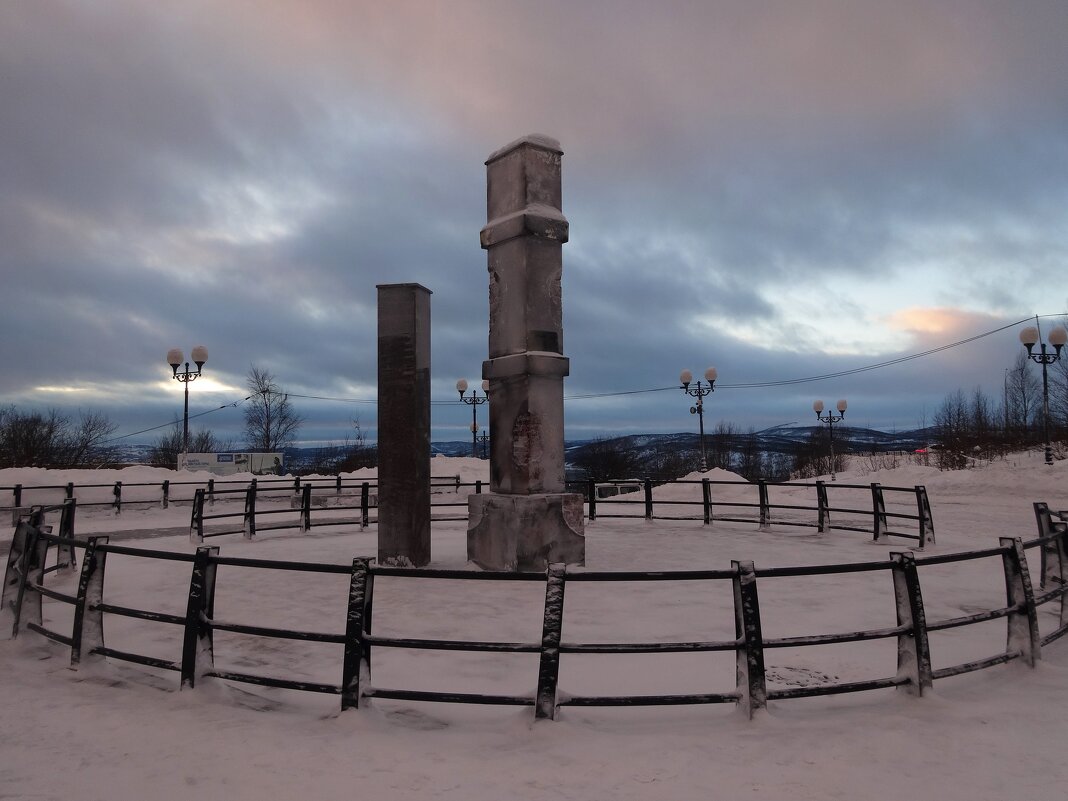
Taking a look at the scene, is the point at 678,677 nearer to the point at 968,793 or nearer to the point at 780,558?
the point at 968,793

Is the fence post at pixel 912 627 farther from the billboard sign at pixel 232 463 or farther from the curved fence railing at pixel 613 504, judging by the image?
the billboard sign at pixel 232 463

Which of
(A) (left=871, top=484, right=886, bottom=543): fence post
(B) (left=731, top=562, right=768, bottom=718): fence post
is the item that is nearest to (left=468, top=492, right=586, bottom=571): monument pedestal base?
(B) (left=731, top=562, right=768, bottom=718): fence post

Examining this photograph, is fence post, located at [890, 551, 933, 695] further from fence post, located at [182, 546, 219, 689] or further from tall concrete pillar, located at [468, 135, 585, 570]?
tall concrete pillar, located at [468, 135, 585, 570]

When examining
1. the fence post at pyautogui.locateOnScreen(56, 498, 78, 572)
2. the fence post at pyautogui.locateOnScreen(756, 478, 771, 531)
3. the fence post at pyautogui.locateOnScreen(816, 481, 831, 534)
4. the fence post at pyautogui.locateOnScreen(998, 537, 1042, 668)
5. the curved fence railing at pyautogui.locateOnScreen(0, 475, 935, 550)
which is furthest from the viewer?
the fence post at pyautogui.locateOnScreen(756, 478, 771, 531)

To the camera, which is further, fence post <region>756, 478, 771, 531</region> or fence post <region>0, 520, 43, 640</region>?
fence post <region>756, 478, 771, 531</region>

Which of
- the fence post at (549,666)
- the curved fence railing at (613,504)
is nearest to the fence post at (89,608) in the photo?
the fence post at (549,666)

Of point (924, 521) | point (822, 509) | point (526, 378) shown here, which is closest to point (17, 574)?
point (526, 378)

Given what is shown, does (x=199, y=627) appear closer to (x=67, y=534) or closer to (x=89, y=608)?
(x=89, y=608)

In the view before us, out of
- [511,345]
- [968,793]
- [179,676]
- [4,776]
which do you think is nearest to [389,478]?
[511,345]

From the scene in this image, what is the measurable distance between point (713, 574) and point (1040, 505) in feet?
17.3

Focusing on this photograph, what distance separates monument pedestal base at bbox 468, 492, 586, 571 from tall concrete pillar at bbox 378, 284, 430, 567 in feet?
3.34

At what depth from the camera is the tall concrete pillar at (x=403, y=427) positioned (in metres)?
9.98

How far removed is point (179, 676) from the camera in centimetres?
517

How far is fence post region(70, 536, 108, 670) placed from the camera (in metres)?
5.20
